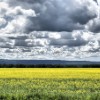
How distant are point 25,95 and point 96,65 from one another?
82434 mm

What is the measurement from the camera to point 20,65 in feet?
329

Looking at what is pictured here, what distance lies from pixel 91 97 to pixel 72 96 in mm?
1065

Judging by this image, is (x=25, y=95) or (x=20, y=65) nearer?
(x=25, y=95)

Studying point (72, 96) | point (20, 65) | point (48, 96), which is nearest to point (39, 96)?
point (48, 96)

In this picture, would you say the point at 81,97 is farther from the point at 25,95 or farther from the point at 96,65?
the point at 96,65

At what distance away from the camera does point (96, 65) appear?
331 feet

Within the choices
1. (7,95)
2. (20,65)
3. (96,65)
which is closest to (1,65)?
(20,65)

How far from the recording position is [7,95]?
19.8 metres

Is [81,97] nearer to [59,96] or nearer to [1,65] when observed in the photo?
[59,96]

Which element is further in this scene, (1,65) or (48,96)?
(1,65)

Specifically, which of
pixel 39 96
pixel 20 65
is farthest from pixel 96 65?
pixel 39 96

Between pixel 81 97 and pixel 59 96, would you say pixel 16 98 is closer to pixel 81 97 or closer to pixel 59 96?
pixel 59 96

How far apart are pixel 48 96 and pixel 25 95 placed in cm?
133

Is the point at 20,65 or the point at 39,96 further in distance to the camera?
the point at 20,65
